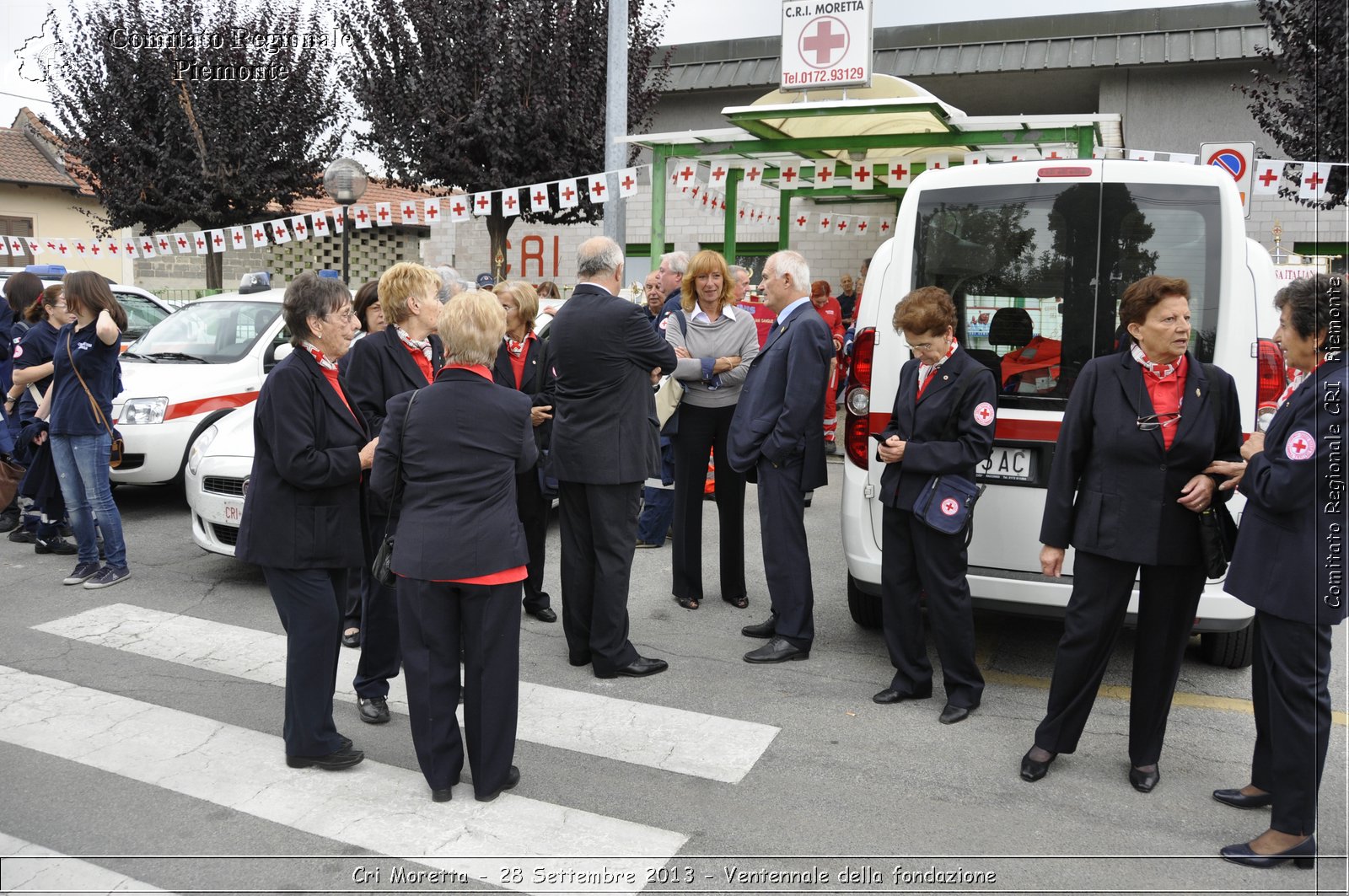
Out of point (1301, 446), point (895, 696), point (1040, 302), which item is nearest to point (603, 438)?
point (895, 696)

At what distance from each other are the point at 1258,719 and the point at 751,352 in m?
3.31

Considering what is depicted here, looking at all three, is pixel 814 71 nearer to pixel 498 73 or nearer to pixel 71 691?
pixel 498 73

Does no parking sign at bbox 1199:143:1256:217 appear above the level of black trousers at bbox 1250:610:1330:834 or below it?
above

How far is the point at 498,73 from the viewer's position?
1638cm

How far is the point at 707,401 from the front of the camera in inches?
244

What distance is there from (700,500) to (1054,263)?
2354 millimetres

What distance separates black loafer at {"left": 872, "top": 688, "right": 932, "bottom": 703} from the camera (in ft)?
15.8

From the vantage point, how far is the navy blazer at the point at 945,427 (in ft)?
14.7

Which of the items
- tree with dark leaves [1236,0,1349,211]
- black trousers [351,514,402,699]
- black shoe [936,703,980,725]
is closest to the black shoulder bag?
black trousers [351,514,402,699]

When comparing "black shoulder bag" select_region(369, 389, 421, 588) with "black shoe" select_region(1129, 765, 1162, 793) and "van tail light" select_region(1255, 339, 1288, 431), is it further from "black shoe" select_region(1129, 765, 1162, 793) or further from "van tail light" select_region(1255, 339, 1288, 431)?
"van tail light" select_region(1255, 339, 1288, 431)

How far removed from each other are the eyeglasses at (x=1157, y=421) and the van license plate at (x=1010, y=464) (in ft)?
3.35

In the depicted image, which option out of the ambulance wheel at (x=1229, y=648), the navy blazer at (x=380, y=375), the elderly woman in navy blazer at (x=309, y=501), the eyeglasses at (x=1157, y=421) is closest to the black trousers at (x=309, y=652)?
the elderly woman in navy blazer at (x=309, y=501)

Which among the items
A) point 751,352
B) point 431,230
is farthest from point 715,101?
point 751,352

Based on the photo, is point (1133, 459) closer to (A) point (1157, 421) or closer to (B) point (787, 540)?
(A) point (1157, 421)
